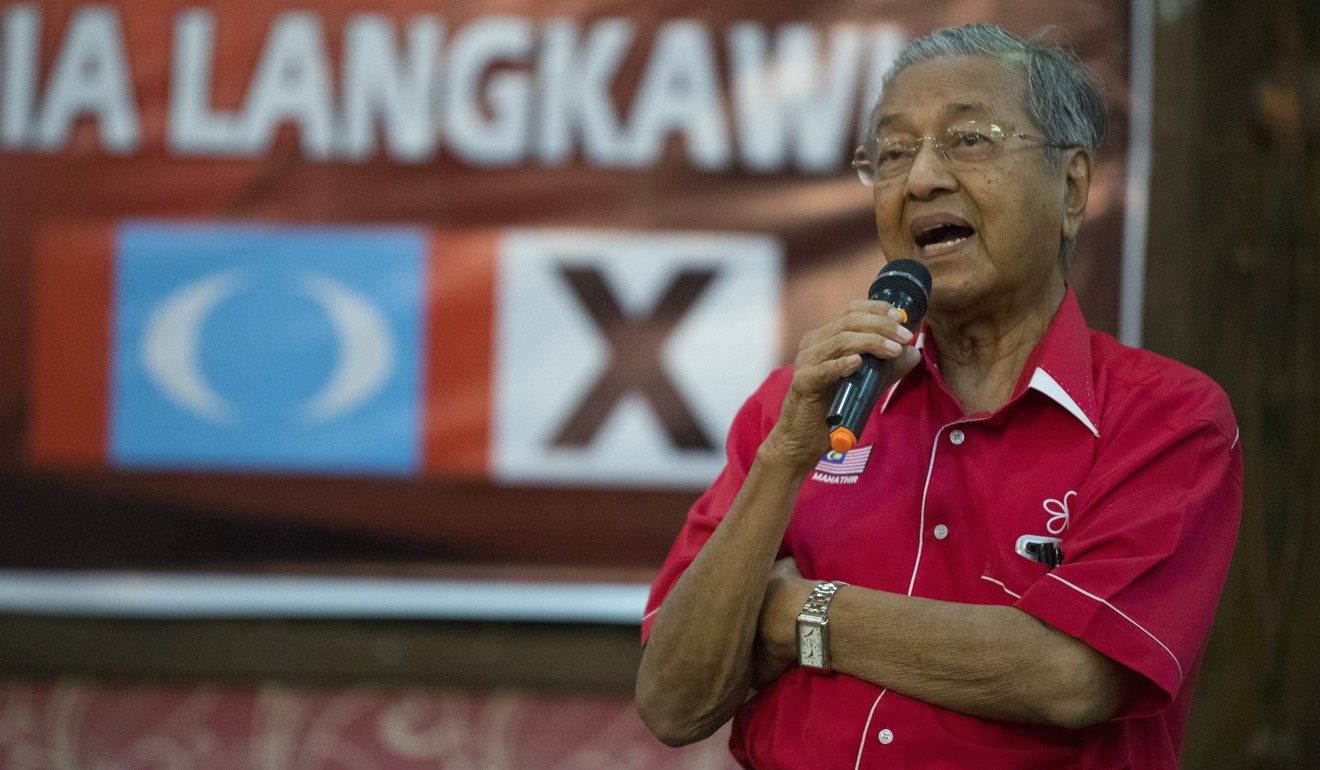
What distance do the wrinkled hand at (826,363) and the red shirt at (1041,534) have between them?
5.2 inches

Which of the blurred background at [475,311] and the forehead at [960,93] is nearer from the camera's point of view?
the forehead at [960,93]

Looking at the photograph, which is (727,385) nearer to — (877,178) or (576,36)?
(576,36)

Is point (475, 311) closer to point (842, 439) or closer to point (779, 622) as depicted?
point (779, 622)

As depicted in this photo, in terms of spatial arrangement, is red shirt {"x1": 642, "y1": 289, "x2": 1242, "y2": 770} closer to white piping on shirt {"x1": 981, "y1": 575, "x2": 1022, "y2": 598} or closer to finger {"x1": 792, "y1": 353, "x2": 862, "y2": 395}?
A: white piping on shirt {"x1": 981, "y1": 575, "x2": 1022, "y2": 598}

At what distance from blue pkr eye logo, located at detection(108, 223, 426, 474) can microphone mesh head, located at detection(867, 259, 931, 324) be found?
142 centimetres

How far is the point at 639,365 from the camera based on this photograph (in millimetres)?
2650

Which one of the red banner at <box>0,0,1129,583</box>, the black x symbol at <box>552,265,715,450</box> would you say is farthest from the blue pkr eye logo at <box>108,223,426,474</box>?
the black x symbol at <box>552,265,715,450</box>

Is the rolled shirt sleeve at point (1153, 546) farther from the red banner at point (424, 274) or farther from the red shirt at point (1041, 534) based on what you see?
the red banner at point (424, 274)

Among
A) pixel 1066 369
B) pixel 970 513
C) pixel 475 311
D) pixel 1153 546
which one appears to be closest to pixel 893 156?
pixel 1066 369

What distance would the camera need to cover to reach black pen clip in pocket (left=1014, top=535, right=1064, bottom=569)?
4.68 feet

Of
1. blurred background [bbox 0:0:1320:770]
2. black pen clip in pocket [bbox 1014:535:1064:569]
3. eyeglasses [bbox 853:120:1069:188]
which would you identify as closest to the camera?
black pen clip in pocket [bbox 1014:535:1064:569]

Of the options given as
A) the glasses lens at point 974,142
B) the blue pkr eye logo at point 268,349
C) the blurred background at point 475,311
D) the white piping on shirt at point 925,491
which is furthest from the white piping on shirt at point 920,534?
the blue pkr eye logo at point 268,349

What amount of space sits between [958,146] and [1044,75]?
0.16 metres

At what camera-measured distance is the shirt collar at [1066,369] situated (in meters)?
1.46
